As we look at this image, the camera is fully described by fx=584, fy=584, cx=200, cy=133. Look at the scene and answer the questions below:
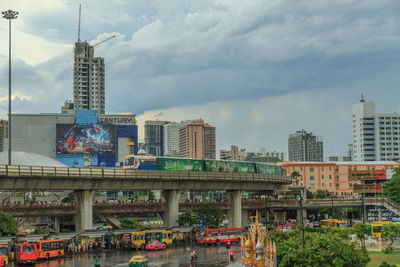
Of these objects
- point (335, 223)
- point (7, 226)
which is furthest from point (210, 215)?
point (7, 226)

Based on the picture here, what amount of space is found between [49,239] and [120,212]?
2210 cm

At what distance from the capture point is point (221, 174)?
9544cm

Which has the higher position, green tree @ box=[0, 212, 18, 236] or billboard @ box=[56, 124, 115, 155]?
billboard @ box=[56, 124, 115, 155]

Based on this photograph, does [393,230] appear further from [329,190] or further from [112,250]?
[329,190]

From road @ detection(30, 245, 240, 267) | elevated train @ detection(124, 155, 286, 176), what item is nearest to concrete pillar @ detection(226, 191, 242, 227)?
elevated train @ detection(124, 155, 286, 176)

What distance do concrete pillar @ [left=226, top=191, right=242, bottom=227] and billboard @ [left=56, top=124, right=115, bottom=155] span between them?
79.8 m

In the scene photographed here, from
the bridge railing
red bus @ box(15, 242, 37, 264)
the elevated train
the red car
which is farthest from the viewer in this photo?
the elevated train

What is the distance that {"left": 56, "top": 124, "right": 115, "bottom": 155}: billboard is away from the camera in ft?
563

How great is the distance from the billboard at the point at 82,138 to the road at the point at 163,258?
99864 mm

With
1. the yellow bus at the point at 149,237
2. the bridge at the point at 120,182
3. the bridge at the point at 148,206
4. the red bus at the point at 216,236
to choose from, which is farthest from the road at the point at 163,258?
the bridge at the point at 148,206

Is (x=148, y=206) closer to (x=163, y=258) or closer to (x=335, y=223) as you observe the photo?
(x=163, y=258)

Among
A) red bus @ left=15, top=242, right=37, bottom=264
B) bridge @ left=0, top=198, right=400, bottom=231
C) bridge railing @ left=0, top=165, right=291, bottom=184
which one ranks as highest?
bridge railing @ left=0, top=165, right=291, bottom=184

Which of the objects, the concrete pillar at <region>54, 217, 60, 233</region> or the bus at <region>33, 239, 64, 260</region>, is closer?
the bus at <region>33, 239, 64, 260</region>

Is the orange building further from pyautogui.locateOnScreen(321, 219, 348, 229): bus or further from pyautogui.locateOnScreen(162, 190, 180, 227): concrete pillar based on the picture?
pyautogui.locateOnScreen(162, 190, 180, 227): concrete pillar
